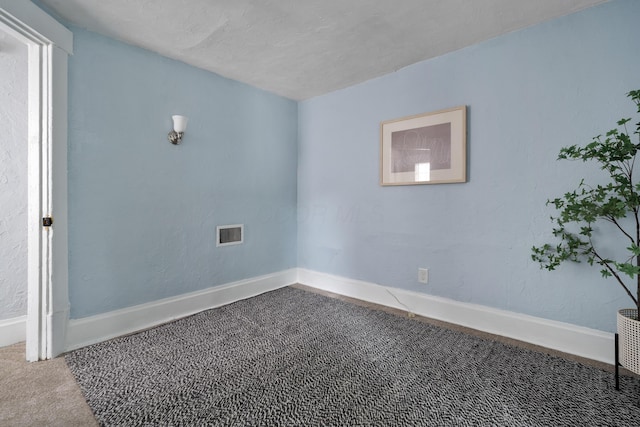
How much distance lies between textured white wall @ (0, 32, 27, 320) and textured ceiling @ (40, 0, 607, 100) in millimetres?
568

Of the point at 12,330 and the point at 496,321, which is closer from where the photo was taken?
the point at 12,330

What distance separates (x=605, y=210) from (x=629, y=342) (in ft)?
2.17

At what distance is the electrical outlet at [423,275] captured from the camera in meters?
2.51

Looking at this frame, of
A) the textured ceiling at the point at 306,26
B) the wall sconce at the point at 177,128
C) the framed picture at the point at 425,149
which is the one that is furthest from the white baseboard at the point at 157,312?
the textured ceiling at the point at 306,26

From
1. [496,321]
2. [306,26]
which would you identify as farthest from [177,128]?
[496,321]

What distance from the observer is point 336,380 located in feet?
5.22

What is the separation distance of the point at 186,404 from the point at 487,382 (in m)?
1.53

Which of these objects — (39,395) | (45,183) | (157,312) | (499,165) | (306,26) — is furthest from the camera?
(157,312)

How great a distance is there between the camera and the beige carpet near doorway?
1303 mm

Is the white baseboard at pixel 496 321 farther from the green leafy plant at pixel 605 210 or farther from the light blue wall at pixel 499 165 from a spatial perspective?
the green leafy plant at pixel 605 210

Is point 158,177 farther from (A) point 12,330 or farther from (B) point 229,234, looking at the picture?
(A) point 12,330

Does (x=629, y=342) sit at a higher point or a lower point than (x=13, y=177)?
lower

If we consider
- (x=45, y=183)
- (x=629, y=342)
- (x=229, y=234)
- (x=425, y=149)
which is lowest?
(x=629, y=342)

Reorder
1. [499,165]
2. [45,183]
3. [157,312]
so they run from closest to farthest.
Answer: [45,183]
[499,165]
[157,312]
